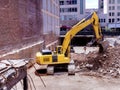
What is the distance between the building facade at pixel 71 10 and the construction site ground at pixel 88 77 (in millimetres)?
67434

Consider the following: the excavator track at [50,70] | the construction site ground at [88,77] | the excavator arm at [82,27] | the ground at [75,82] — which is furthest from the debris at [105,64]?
the excavator track at [50,70]

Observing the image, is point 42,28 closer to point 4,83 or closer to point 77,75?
point 77,75

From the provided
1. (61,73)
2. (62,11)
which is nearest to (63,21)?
(62,11)

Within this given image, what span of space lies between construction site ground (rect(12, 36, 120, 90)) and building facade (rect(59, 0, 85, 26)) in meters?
67.4

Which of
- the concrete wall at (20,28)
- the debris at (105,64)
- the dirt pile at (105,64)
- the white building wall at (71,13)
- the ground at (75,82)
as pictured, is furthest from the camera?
the white building wall at (71,13)

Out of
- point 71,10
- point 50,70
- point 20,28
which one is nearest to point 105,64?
point 50,70

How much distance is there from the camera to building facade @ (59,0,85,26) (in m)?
89.8

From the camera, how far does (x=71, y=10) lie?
91.8 m

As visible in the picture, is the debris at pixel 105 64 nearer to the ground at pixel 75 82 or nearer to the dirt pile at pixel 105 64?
the dirt pile at pixel 105 64

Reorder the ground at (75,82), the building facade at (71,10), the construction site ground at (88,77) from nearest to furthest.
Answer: the ground at (75,82) < the construction site ground at (88,77) < the building facade at (71,10)

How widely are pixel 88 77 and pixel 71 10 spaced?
2957 inches

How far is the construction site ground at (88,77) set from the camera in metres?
15.0

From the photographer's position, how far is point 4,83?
245 inches

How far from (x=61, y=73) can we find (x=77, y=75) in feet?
Result: 3.31
